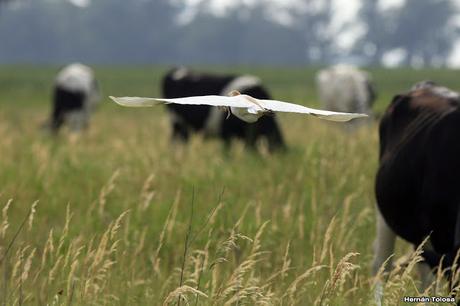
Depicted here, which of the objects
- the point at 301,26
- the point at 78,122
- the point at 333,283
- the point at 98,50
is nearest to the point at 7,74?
the point at 78,122

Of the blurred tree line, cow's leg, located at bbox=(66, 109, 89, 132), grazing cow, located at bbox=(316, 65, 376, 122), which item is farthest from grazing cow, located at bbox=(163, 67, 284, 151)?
the blurred tree line

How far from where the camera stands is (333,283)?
2.61 metres

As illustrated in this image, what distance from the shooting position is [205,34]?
10125 centimetres

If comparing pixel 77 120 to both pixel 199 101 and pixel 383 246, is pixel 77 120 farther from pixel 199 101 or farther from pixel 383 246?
pixel 199 101

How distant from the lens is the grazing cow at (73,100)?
16.2 meters

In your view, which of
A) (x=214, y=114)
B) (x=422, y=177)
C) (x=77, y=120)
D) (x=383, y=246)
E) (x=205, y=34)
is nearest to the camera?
(x=422, y=177)

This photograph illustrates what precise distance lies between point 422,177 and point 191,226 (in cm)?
162

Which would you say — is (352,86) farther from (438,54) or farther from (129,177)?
(438,54)

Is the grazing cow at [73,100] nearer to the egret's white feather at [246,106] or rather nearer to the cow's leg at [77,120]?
the cow's leg at [77,120]

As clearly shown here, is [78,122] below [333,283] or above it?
below

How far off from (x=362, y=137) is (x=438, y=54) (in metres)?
93.8

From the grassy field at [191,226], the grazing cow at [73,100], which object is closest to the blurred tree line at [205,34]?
the grazing cow at [73,100]

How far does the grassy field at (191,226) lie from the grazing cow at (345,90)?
423 centimetres

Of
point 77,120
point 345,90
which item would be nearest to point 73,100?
point 77,120
